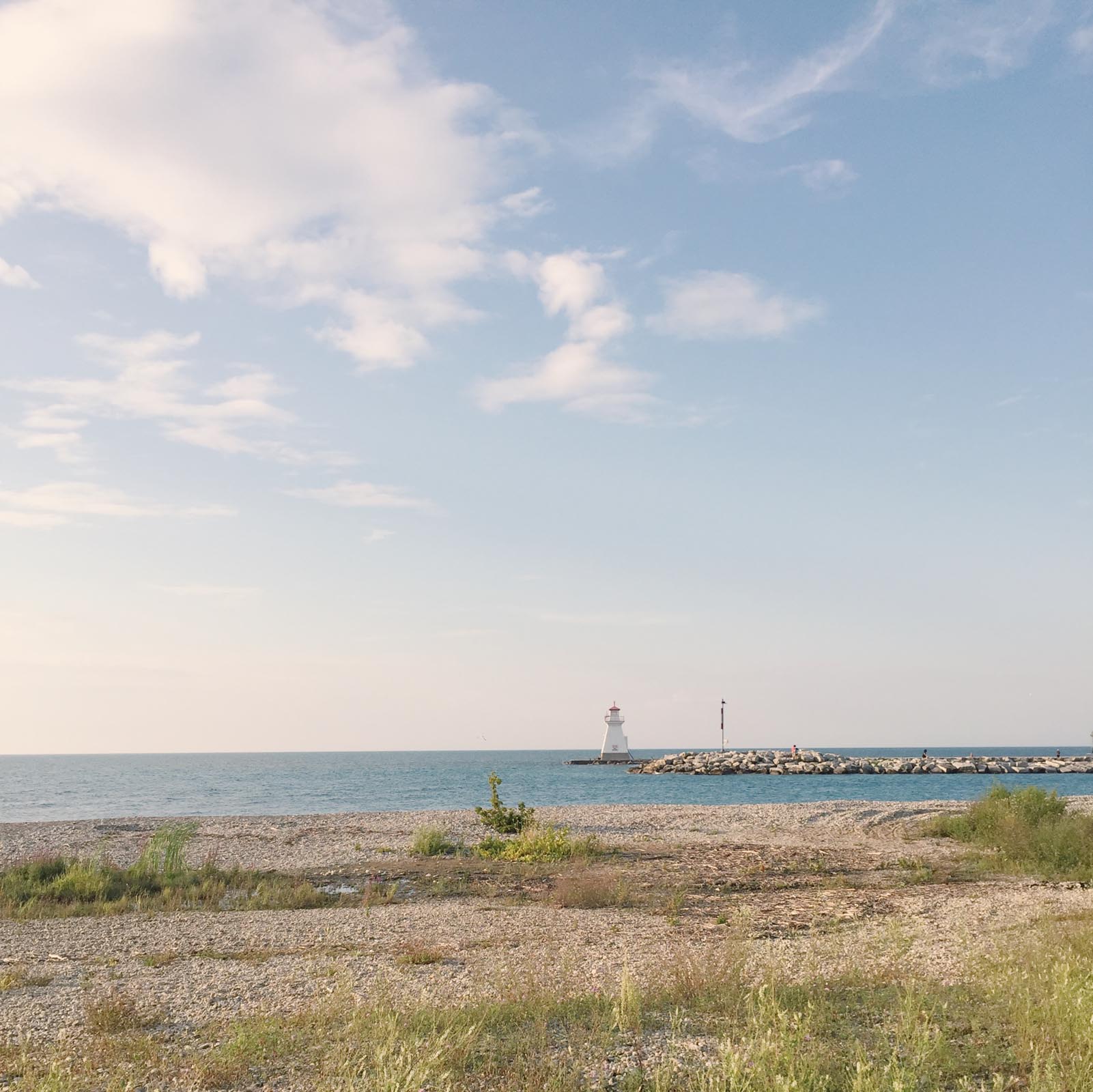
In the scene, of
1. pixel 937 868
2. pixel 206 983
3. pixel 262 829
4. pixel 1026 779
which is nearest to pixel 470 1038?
pixel 206 983

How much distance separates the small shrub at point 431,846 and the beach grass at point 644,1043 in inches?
608

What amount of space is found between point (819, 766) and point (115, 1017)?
9790 cm

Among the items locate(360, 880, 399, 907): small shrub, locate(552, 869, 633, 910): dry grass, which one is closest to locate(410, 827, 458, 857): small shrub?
locate(360, 880, 399, 907): small shrub

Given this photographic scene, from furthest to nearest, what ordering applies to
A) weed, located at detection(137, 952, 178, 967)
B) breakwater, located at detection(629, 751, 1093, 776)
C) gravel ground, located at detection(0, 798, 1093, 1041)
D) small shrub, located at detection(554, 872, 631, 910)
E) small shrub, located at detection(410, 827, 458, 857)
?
1. breakwater, located at detection(629, 751, 1093, 776)
2. small shrub, located at detection(410, 827, 458, 857)
3. small shrub, located at detection(554, 872, 631, 910)
4. weed, located at detection(137, 952, 178, 967)
5. gravel ground, located at detection(0, 798, 1093, 1041)

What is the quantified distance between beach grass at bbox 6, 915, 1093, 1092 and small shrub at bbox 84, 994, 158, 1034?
2 centimetres

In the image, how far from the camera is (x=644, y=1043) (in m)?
7.28

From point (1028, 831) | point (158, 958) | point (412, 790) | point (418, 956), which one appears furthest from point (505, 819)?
point (412, 790)

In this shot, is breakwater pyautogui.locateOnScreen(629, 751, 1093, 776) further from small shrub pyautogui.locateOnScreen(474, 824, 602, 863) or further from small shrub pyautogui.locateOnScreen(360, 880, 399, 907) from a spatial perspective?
small shrub pyautogui.locateOnScreen(360, 880, 399, 907)

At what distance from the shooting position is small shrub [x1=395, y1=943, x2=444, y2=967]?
1091cm

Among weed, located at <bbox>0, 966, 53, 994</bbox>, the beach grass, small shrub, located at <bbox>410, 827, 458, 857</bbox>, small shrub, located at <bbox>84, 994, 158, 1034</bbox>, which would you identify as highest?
the beach grass

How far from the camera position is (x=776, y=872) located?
19531mm

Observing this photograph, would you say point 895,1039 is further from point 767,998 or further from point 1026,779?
point 1026,779

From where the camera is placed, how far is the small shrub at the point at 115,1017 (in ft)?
26.3

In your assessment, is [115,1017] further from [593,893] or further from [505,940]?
[593,893]
